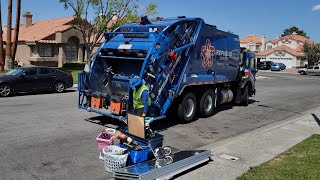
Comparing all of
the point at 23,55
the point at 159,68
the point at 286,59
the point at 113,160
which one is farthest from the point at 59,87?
the point at 286,59

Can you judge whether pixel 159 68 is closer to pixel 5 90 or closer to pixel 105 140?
pixel 105 140

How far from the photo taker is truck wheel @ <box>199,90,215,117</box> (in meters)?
12.5

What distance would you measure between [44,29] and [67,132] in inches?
1514

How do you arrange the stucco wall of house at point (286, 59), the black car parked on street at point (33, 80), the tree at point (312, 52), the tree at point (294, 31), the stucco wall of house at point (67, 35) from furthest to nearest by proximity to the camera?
the tree at point (294, 31)
the stucco wall of house at point (286, 59)
the tree at point (312, 52)
the stucco wall of house at point (67, 35)
the black car parked on street at point (33, 80)

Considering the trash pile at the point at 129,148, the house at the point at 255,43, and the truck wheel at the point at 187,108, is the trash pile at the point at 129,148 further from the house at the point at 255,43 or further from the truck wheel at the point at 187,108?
the house at the point at 255,43

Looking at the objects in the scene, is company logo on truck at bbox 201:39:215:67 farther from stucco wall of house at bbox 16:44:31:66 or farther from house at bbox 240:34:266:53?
house at bbox 240:34:266:53

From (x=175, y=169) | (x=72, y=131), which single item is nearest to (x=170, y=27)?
(x=72, y=131)

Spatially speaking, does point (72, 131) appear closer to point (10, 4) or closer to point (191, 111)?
point (191, 111)

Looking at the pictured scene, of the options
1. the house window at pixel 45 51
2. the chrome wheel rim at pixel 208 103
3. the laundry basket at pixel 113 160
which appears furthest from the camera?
the house window at pixel 45 51

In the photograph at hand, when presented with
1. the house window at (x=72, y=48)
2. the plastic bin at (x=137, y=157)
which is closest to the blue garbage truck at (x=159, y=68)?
the plastic bin at (x=137, y=157)

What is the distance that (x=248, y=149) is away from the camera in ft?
28.1

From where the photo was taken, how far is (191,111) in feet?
38.9

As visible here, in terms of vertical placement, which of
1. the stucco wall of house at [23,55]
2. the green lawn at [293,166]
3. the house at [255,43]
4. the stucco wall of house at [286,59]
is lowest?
the green lawn at [293,166]

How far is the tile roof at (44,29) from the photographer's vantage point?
42344mm
